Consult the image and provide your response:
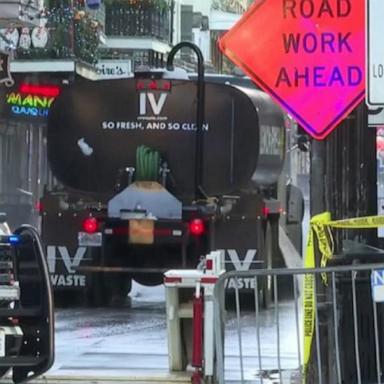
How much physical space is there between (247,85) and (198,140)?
1.76 meters

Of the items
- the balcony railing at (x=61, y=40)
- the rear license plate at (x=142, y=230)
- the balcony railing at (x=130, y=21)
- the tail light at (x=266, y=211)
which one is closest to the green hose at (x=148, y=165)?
the rear license plate at (x=142, y=230)

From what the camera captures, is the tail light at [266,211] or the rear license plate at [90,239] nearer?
the tail light at [266,211]

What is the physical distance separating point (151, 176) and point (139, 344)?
137 inches

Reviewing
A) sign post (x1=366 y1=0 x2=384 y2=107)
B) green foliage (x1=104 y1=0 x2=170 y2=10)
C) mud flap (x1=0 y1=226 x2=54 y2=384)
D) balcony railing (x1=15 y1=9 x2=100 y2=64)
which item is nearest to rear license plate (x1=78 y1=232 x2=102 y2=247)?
mud flap (x1=0 y1=226 x2=54 y2=384)

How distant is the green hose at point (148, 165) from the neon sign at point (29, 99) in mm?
14487

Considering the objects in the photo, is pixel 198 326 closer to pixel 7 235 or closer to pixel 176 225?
pixel 7 235

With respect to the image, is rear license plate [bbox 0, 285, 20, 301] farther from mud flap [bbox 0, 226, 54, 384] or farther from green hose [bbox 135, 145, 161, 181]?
green hose [bbox 135, 145, 161, 181]

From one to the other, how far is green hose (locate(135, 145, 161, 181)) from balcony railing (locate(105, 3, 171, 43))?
2128cm

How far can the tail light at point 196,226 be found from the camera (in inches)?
613

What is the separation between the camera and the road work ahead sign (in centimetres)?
725

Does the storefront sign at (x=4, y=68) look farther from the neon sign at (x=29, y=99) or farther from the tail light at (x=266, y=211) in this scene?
the neon sign at (x=29, y=99)

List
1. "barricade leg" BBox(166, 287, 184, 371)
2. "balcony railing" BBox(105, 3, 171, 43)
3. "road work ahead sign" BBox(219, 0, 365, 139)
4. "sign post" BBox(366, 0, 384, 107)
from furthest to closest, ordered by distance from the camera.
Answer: "balcony railing" BBox(105, 3, 171, 43) → "barricade leg" BBox(166, 287, 184, 371) → "road work ahead sign" BBox(219, 0, 365, 139) → "sign post" BBox(366, 0, 384, 107)

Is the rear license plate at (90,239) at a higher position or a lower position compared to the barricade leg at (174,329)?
higher

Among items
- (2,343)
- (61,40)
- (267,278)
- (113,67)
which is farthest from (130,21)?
(2,343)
